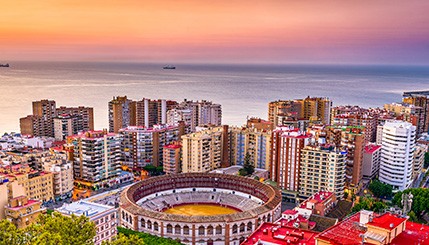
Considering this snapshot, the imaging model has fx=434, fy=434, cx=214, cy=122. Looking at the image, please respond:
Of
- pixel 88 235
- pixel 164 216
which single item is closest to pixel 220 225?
pixel 164 216

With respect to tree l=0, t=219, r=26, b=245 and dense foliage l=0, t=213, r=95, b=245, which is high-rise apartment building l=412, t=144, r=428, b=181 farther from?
tree l=0, t=219, r=26, b=245

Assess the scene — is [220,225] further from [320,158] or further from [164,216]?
[320,158]

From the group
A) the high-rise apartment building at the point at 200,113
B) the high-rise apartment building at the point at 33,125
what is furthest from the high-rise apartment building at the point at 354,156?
the high-rise apartment building at the point at 33,125

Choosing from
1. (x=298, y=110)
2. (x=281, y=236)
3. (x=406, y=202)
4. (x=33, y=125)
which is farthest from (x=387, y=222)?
(x=298, y=110)

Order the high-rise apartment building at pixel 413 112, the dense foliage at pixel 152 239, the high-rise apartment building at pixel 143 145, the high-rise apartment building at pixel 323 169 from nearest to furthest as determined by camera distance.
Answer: the dense foliage at pixel 152 239
the high-rise apartment building at pixel 323 169
the high-rise apartment building at pixel 143 145
the high-rise apartment building at pixel 413 112

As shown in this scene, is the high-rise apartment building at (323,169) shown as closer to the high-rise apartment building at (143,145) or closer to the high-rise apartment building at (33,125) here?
the high-rise apartment building at (143,145)

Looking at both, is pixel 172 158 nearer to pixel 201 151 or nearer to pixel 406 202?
pixel 201 151
